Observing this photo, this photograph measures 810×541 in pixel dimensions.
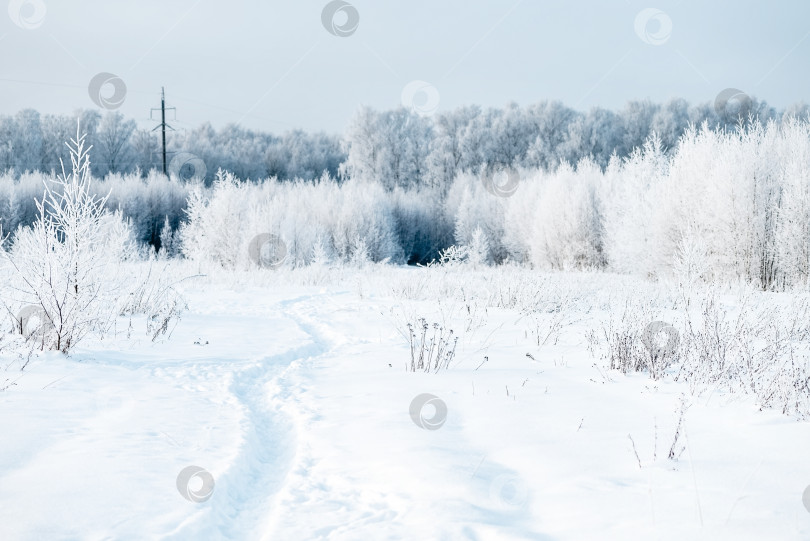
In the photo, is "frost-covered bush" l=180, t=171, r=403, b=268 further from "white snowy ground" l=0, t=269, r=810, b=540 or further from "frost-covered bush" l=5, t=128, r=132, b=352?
"white snowy ground" l=0, t=269, r=810, b=540

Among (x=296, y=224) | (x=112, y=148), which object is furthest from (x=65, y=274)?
(x=112, y=148)

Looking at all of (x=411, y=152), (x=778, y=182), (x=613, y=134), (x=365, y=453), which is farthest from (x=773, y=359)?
(x=613, y=134)

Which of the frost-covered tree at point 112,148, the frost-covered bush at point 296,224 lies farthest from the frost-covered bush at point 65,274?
the frost-covered tree at point 112,148

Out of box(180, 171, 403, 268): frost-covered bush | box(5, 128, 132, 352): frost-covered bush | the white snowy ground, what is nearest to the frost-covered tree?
box(180, 171, 403, 268): frost-covered bush

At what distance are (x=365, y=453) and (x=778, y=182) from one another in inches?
560

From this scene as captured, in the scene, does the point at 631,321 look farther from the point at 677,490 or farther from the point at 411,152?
the point at 411,152

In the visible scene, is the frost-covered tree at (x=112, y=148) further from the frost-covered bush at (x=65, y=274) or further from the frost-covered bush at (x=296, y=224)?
the frost-covered bush at (x=65, y=274)

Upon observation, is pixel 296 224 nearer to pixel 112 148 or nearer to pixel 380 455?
pixel 380 455

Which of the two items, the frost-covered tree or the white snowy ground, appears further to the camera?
the frost-covered tree

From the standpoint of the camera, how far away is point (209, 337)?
7.42 meters

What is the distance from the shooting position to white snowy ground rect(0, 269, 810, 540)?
2449 mm

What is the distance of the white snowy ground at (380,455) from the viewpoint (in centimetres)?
245

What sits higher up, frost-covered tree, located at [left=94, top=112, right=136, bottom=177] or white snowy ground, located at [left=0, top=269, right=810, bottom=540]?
frost-covered tree, located at [left=94, top=112, right=136, bottom=177]

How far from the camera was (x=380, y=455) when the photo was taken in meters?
3.40
